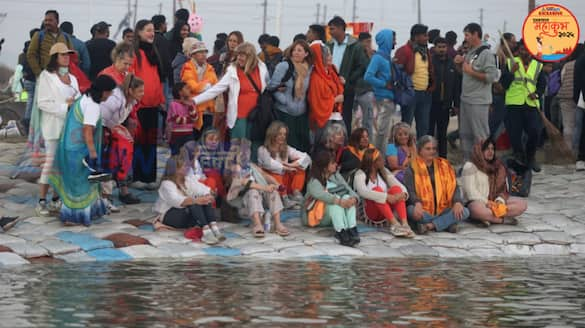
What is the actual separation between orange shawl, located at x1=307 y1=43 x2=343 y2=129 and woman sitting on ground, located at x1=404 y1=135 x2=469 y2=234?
4.15 feet

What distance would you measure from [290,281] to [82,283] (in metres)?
1.72

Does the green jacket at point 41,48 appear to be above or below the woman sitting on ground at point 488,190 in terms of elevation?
above

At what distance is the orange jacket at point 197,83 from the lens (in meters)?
14.4

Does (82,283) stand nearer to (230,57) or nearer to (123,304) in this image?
(123,304)

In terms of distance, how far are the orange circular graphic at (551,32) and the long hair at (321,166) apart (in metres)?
6.22

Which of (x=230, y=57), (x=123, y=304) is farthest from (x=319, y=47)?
(x=123, y=304)

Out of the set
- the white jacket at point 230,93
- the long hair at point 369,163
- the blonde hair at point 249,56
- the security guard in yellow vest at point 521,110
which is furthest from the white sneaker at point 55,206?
the security guard in yellow vest at point 521,110

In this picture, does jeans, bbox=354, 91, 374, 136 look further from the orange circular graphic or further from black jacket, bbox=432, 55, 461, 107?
the orange circular graphic

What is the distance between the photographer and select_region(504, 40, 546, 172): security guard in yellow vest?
56.7 ft

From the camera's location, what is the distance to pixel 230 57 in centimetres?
1533

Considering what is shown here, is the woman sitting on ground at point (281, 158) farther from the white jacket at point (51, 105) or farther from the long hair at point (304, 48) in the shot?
the white jacket at point (51, 105)

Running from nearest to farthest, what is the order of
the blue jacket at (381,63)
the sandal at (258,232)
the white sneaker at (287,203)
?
the sandal at (258,232), the white sneaker at (287,203), the blue jacket at (381,63)

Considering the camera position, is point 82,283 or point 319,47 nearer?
point 82,283

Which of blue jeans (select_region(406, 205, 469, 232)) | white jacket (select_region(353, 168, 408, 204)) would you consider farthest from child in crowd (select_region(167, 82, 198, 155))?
blue jeans (select_region(406, 205, 469, 232))
